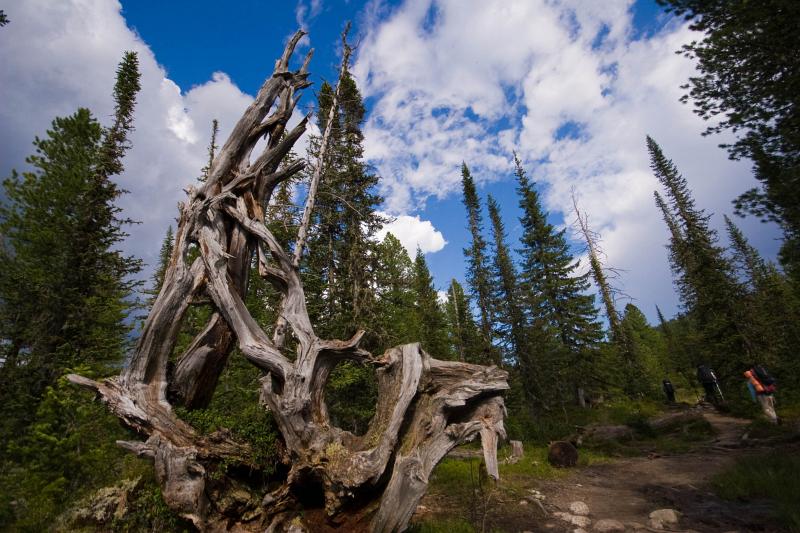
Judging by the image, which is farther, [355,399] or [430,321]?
[430,321]

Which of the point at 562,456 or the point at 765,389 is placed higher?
the point at 765,389

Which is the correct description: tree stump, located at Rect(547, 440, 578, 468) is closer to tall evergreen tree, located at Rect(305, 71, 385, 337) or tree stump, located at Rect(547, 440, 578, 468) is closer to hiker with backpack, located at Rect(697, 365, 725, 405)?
tall evergreen tree, located at Rect(305, 71, 385, 337)

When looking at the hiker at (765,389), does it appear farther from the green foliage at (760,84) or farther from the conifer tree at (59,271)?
the conifer tree at (59,271)

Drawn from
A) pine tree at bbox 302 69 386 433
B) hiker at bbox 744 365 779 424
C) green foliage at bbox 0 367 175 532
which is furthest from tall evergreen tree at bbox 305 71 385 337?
hiker at bbox 744 365 779 424

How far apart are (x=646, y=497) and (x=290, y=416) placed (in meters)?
8.97

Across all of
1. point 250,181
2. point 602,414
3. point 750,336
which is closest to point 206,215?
point 250,181

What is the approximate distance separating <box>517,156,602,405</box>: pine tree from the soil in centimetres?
978

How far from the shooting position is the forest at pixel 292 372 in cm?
526

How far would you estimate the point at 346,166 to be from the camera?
18.9 meters

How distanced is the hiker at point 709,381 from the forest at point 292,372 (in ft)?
0.72

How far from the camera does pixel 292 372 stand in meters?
5.80

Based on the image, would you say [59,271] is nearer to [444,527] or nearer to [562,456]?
[444,527]

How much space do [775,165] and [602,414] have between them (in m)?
17.5

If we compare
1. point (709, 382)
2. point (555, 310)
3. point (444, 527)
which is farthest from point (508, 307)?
point (444, 527)
